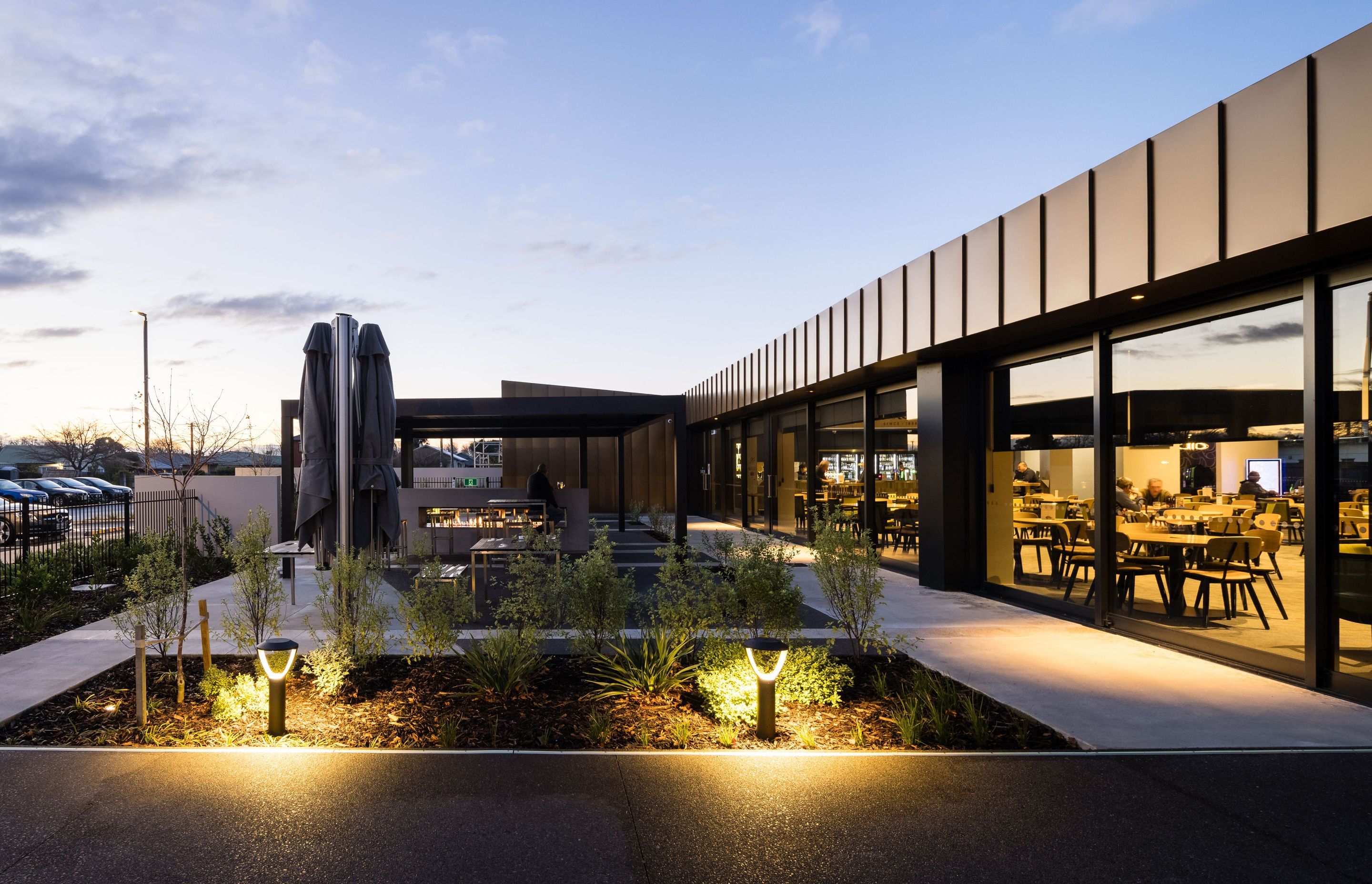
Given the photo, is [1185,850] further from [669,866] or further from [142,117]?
[142,117]

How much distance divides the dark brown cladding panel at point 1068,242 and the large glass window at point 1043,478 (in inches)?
57.7

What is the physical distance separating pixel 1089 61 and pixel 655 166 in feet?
→ 25.6

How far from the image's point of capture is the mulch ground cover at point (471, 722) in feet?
14.5

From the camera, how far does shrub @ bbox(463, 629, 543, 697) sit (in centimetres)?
522

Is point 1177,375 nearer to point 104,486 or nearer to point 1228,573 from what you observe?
point 1228,573

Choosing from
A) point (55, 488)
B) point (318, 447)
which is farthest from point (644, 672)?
point (55, 488)

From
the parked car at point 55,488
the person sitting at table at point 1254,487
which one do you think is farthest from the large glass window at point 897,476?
the parked car at point 55,488

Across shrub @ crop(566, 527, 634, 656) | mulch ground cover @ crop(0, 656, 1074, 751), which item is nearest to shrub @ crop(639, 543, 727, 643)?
shrub @ crop(566, 527, 634, 656)

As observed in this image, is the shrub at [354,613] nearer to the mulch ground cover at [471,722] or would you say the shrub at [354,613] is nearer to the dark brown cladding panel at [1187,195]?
the mulch ground cover at [471,722]

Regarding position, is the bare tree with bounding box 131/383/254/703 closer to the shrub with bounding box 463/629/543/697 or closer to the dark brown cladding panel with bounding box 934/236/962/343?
the shrub with bounding box 463/629/543/697

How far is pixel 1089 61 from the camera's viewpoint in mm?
11305

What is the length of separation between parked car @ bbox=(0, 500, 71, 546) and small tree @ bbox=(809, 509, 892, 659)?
609 inches

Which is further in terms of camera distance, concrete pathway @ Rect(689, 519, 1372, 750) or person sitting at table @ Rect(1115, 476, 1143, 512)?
person sitting at table @ Rect(1115, 476, 1143, 512)

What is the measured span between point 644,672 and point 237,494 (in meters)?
14.3
